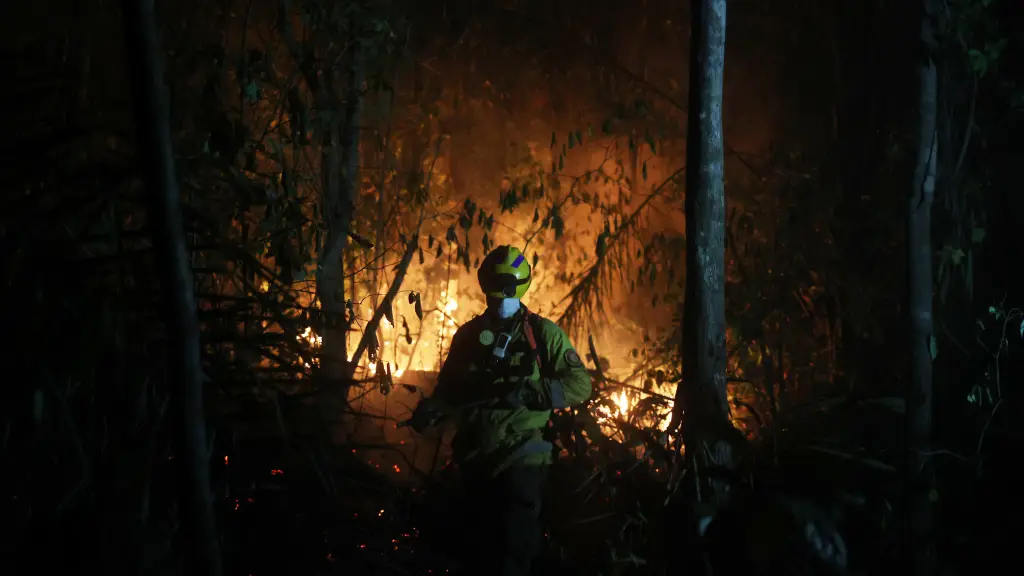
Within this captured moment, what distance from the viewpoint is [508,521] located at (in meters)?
5.10

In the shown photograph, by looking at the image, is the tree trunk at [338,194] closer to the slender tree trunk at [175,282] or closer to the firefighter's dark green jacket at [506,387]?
the firefighter's dark green jacket at [506,387]

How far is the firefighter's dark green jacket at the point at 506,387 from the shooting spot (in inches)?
195

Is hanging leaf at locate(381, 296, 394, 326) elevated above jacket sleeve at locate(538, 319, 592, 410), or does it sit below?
above

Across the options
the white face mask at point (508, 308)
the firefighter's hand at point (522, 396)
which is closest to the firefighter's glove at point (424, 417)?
the firefighter's hand at point (522, 396)

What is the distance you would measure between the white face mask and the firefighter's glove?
79 cm

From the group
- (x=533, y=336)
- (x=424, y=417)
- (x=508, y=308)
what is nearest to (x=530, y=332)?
(x=533, y=336)

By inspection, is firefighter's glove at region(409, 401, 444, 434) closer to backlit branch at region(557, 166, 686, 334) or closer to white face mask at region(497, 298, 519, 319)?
white face mask at region(497, 298, 519, 319)

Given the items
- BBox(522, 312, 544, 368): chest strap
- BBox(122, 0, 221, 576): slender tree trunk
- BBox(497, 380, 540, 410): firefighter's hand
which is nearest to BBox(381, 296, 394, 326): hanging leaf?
BBox(522, 312, 544, 368): chest strap

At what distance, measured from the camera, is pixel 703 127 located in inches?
195

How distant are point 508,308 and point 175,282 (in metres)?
2.85

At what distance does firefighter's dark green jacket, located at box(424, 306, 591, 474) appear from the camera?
16.3 feet

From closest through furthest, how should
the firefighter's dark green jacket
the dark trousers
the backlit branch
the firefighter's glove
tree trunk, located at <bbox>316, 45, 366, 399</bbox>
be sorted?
1. the firefighter's glove
2. the firefighter's dark green jacket
3. the dark trousers
4. tree trunk, located at <bbox>316, 45, 366, 399</bbox>
5. the backlit branch

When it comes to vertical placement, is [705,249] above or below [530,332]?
above

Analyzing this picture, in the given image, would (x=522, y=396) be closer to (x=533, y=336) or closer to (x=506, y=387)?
(x=506, y=387)
